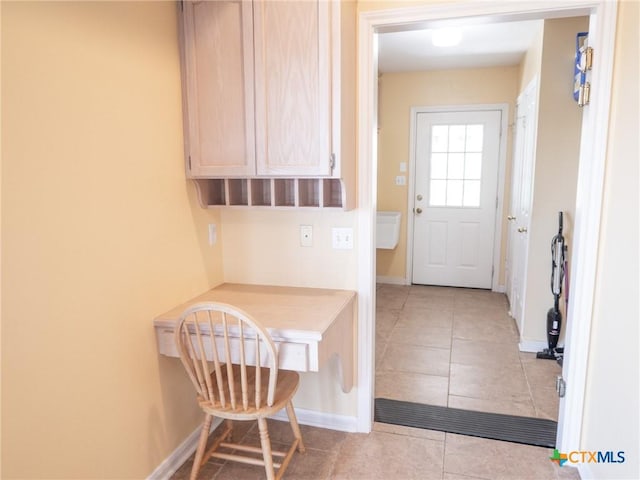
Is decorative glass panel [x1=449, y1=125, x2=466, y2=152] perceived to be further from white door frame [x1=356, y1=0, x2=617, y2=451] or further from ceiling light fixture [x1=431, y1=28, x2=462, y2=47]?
white door frame [x1=356, y1=0, x2=617, y2=451]

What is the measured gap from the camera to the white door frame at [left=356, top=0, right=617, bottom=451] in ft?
6.03

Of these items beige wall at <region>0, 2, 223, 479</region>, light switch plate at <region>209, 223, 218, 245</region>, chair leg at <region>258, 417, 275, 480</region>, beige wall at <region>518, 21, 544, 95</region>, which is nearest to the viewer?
beige wall at <region>0, 2, 223, 479</region>

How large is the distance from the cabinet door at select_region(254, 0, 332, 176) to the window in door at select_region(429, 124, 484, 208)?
3.45 metres

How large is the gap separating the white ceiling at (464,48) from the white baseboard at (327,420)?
2641mm

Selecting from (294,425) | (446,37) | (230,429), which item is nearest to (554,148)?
(446,37)

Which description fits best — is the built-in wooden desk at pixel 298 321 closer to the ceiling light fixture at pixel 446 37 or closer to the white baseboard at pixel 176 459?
the white baseboard at pixel 176 459

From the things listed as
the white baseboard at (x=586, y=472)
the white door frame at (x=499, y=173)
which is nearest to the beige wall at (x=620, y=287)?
the white baseboard at (x=586, y=472)

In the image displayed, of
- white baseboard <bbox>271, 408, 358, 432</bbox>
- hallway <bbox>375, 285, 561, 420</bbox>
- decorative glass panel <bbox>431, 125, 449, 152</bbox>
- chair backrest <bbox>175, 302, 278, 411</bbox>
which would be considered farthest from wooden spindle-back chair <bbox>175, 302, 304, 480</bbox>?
decorative glass panel <bbox>431, 125, 449, 152</bbox>

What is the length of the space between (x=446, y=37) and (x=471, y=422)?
9.54ft

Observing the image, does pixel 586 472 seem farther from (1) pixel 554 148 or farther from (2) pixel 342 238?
(1) pixel 554 148

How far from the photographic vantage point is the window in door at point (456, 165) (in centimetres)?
493

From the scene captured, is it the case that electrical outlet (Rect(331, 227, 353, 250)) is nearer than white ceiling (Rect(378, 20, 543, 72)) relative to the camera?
Yes

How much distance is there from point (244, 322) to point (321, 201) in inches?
28.2

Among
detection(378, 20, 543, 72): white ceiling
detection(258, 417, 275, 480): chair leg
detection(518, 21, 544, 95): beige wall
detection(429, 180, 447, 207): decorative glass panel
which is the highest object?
detection(378, 20, 543, 72): white ceiling
